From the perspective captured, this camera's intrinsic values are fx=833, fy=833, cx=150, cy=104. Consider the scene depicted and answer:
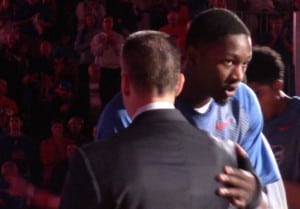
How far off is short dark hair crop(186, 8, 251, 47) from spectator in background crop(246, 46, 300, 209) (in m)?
1.08

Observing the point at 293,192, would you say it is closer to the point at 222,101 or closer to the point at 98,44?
the point at 222,101

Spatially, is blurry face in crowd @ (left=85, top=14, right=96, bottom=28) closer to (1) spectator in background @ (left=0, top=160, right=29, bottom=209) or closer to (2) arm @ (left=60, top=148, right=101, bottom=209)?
(1) spectator in background @ (left=0, top=160, right=29, bottom=209)

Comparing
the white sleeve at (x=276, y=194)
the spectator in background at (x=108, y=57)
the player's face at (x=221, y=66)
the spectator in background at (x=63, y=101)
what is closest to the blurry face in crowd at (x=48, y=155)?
the spectator in background at (x=63, y=101)

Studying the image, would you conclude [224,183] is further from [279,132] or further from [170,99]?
[279,132]

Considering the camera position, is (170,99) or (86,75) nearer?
(170,99)

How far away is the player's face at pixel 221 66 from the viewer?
3.08 meters

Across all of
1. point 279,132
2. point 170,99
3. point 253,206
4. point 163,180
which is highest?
point 170,99

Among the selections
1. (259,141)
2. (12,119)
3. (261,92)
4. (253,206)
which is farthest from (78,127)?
(253,206)

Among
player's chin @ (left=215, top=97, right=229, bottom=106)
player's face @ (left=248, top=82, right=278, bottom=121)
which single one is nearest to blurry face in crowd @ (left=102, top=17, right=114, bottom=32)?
player's face @ (left=248, top=82, right=278, bottom=121)

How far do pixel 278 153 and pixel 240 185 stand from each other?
5.59 feet

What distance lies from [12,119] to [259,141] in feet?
20.4

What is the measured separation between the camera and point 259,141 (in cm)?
340

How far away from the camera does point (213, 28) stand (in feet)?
10.4

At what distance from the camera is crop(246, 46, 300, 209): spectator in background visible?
4.16m
